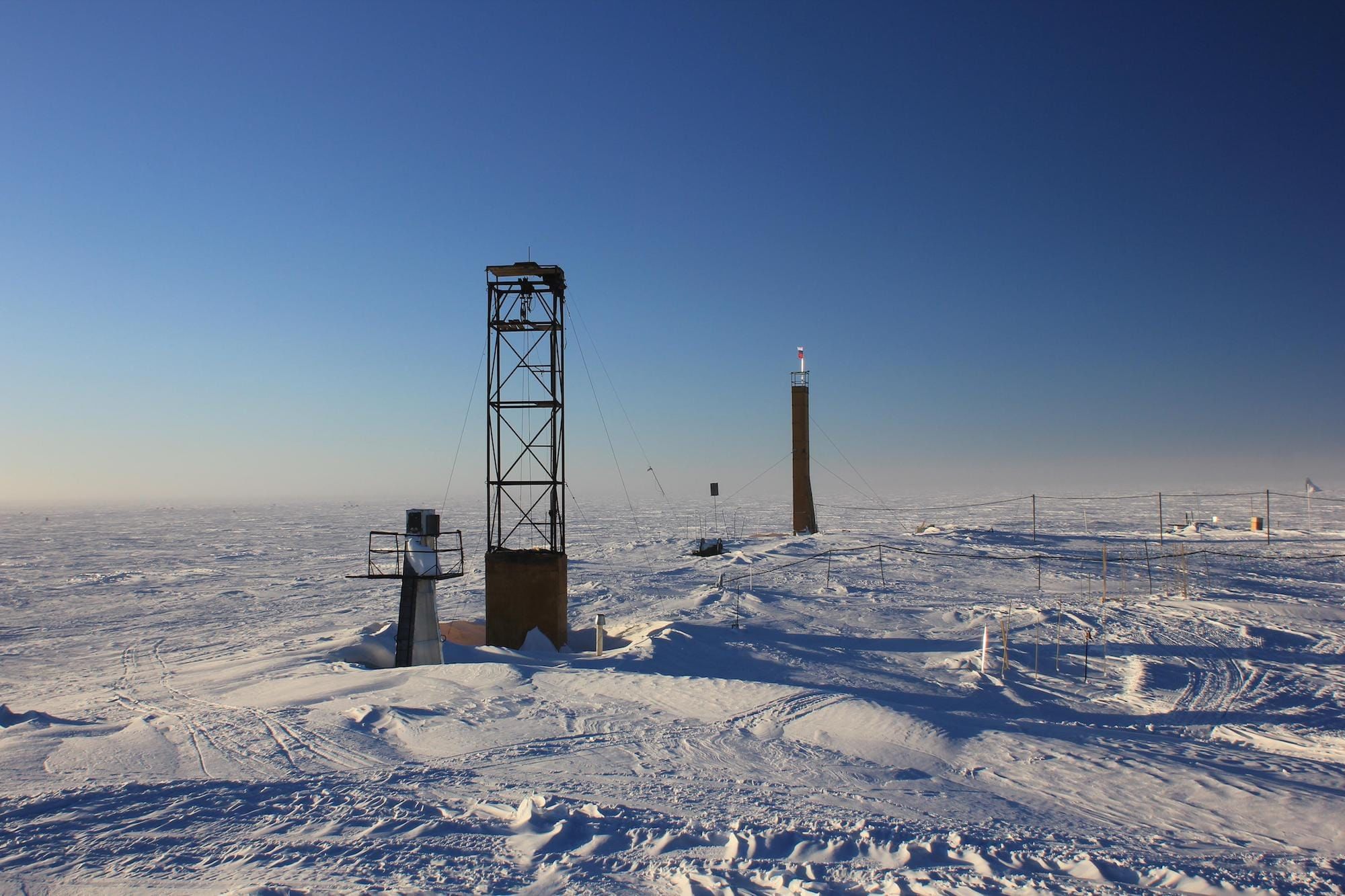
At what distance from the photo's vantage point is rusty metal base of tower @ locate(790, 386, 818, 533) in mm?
37219

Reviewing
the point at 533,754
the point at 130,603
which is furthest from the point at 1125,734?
the point at 130,603

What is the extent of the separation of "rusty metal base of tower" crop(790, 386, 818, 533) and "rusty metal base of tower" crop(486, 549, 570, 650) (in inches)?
936

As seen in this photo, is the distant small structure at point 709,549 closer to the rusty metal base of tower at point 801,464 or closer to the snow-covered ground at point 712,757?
the rusty metal base of tower at point 801,464

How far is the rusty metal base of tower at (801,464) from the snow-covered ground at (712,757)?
18895 mm

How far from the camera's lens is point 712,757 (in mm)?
6789

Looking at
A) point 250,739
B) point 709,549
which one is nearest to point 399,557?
point 709,549

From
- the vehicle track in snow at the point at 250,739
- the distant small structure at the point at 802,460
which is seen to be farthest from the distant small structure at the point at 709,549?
the vehicle track in snow at the point at 250,739

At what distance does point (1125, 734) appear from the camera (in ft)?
25.6

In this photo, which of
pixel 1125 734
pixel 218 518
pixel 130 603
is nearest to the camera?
pixel 1125 734

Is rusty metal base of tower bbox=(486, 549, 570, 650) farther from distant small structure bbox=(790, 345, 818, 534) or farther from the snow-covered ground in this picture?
Answer: distant small structure bbox=(790, 345, 818, 534)

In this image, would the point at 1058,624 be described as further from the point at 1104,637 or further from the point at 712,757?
the point at 712,757

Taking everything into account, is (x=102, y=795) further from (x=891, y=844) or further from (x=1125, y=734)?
(x=1125, y=734)

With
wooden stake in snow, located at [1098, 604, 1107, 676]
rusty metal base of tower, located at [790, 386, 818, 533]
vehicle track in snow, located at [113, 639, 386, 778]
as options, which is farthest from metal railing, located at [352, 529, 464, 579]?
rusty metal base of tower, located at [790, 386, 818, 533]

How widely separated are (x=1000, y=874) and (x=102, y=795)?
5.96 metres
